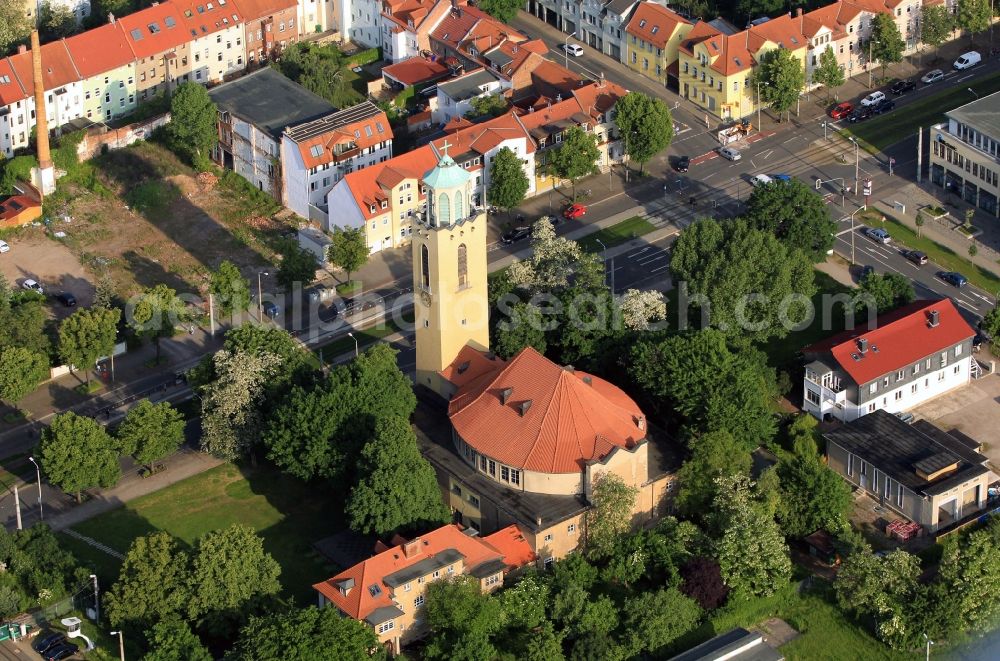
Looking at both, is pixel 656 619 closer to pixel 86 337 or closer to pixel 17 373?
pixel 86 337

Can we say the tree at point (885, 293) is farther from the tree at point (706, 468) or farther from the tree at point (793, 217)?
the tree at point (706, 468)

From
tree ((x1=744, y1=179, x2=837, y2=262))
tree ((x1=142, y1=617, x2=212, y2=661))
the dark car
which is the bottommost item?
the dark car

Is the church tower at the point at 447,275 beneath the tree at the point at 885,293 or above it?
above

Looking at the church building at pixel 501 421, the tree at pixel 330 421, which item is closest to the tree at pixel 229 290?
the church building at pixel 501 421

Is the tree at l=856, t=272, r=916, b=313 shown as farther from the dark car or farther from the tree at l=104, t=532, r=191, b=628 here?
the dark car

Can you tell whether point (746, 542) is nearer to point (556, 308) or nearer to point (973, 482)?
point (973, 482)

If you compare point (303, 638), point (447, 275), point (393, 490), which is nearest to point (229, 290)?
point (447, 275)

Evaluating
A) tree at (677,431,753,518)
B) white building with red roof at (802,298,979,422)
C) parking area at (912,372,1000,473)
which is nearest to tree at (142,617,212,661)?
tree at (677,431,753,518)
